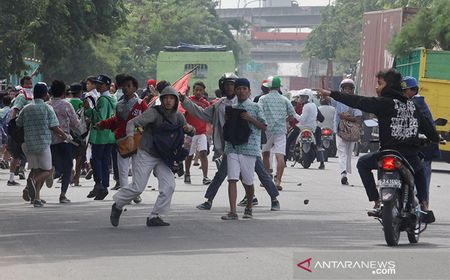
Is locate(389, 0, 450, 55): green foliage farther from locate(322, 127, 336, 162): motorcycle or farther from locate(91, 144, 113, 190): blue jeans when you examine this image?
locate(91, 144, 113, 190): blue jeans

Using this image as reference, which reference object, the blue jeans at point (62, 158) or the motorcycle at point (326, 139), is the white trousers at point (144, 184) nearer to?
the blue jeans at point (62, 158)

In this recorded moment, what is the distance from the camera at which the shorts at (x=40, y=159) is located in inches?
696

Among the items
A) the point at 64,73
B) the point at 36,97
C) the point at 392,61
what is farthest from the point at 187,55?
the point at 36,97

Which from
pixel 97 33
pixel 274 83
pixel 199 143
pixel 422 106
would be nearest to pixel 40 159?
pixel 274 83

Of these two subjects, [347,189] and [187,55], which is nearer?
[347,189]

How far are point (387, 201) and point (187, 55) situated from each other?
46.0 m

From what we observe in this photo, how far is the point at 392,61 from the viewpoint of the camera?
1580 inches

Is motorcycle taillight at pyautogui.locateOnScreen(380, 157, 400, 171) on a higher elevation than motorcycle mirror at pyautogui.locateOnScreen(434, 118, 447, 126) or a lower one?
lower

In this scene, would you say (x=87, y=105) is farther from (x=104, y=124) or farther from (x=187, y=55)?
(x=187, y=55)

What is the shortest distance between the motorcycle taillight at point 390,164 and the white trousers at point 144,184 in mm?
2933

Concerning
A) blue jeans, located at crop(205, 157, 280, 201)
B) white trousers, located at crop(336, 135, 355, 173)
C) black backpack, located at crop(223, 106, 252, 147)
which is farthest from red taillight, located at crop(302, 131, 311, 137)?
black backpack, located at crop(223, 106, 252, 147)

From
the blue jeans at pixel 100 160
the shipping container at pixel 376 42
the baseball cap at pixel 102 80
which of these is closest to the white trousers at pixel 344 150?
the blue jeans at pixel 100 160

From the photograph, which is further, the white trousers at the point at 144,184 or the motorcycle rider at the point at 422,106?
the motorcycle rider at the point at 422,106

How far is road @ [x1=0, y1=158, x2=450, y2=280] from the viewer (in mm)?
10688
